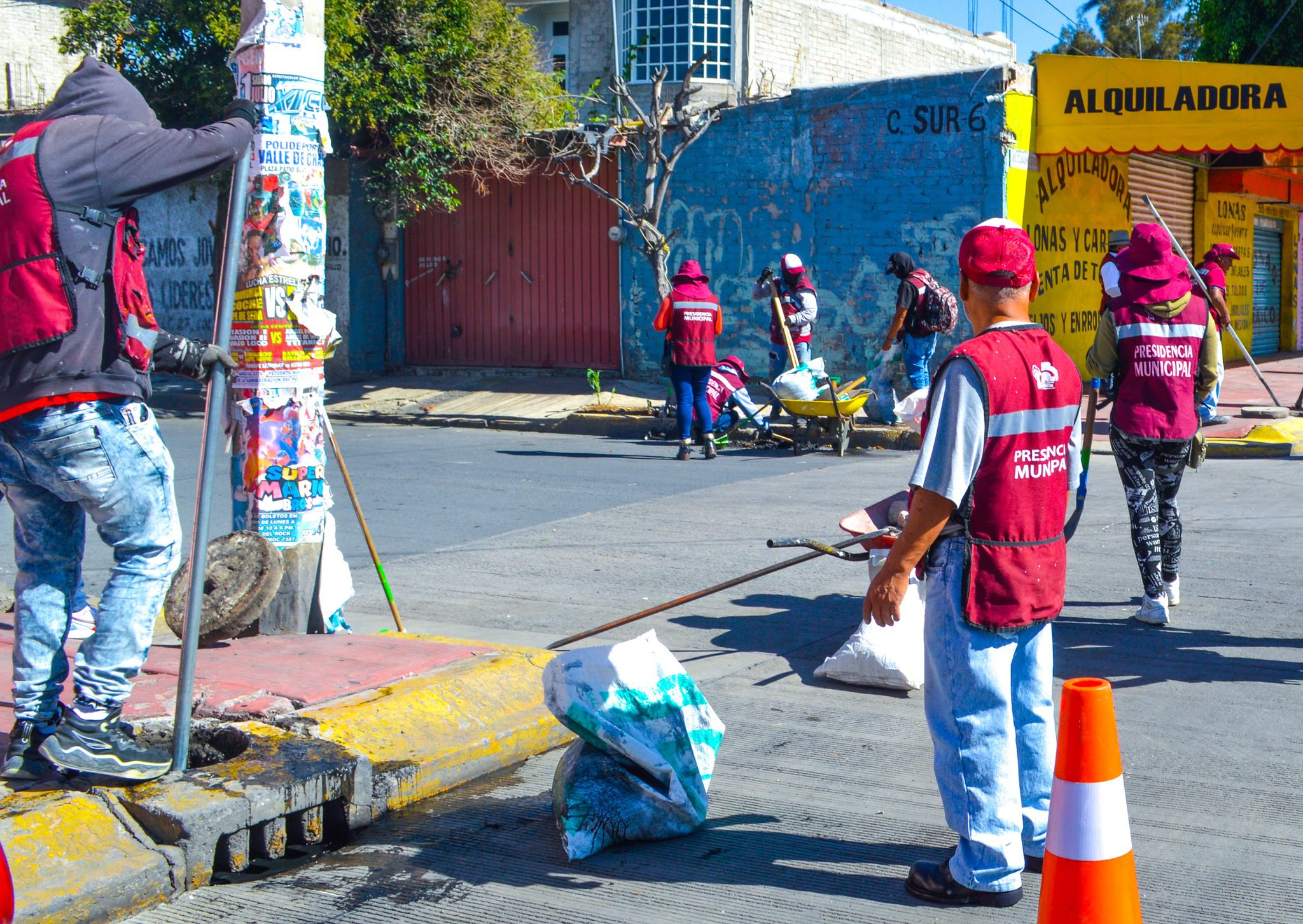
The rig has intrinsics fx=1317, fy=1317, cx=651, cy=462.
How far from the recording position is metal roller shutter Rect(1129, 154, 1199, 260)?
776 inches

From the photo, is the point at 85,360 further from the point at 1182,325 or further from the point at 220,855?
the point at 1182,325

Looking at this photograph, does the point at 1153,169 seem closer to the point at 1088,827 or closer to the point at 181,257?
the point at 181,257

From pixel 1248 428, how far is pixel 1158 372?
8.46 meters

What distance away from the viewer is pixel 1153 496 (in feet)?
21.4

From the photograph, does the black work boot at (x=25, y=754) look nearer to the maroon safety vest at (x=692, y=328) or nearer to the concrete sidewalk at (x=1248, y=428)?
the concrete sidewalk at (x=1248, y=428)

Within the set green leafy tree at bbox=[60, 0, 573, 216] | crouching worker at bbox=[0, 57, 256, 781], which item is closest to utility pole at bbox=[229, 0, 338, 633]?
crouching worker at bbox=[0, 57, 256, 781]

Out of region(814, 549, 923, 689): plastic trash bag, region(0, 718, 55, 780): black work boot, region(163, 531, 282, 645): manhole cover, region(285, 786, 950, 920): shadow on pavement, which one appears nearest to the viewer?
region(285, 786, 950, 920): shadow on pavement

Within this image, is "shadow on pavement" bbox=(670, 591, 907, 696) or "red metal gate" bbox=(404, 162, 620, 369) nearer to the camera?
"shadow on pavement" bbox=(670, 591, 907, 696)

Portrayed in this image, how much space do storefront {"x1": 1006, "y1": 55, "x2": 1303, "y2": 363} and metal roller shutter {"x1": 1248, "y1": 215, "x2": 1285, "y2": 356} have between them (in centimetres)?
5

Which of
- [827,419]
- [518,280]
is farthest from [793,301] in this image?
[518,280]

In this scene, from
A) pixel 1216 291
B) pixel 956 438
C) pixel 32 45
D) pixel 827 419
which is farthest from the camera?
pixel 32 45

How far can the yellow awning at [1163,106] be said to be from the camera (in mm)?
13328

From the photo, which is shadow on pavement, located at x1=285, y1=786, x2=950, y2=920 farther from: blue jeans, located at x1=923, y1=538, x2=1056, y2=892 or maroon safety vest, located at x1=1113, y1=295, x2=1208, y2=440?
maroon safety vest, located at x1=1113, y1=295, x2=1208, y2=440

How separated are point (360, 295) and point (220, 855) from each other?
1686 centimetres
